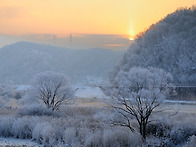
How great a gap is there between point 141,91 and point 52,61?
14401cm

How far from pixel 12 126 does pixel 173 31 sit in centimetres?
→ 7262

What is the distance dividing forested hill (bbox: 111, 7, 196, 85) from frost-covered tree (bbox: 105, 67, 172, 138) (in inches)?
1860

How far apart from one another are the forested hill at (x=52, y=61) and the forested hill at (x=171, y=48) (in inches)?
1706

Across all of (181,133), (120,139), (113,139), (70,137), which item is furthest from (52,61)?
(113,139)

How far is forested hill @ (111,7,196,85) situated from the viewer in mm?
69000

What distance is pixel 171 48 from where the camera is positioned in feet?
258

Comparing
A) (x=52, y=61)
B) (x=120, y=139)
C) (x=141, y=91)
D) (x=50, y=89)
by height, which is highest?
(x=52, y=61)

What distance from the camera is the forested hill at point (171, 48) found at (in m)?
69.0

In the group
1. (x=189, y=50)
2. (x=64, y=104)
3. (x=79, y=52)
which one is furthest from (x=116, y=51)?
(x=64, y=104)

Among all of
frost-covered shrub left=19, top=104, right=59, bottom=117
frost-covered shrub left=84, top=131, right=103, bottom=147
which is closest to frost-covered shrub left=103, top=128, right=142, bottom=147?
frost-covered shrub left=84, top=131, right=103, bottom=147

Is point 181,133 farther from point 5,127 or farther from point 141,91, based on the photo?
point 5,127

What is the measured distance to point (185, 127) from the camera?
17344mm

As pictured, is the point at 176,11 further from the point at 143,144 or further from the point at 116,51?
the point at 143,144

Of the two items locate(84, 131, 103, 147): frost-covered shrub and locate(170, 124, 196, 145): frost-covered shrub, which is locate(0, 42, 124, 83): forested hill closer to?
locate(170, 124, 196, 145): frost-covered shrub
